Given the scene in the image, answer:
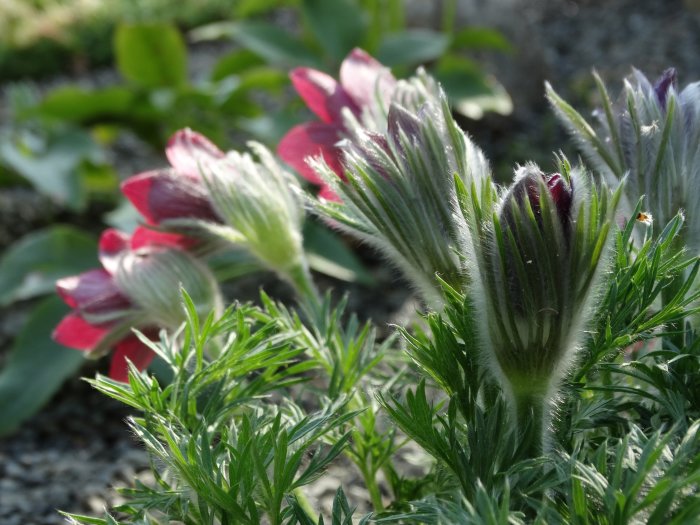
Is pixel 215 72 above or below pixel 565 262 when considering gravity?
below

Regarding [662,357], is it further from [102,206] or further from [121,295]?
[102,206]

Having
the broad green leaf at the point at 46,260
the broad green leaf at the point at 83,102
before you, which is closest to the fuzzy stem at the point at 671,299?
the broad green leaf at the point at 46,260

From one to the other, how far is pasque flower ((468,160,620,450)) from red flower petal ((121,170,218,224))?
1.15 ft

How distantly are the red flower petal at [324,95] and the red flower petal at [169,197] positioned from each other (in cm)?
12

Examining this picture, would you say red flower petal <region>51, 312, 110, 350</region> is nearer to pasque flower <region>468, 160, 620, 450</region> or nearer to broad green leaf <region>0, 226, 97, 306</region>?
pasque flower <region>468, 160, 620, 450</region>

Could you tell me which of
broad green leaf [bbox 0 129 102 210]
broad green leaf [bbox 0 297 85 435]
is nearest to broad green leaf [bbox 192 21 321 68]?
broad green leaf [bbox 0 129 102 210]

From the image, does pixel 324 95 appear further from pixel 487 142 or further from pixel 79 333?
pixel 487 142

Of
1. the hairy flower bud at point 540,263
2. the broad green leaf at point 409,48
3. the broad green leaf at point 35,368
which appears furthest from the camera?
the broad green leaf at point 409,48

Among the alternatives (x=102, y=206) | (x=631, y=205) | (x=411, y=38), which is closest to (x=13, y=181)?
(x=102, y=206)

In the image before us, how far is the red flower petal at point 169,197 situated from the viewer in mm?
769

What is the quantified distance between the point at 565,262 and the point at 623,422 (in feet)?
0.55

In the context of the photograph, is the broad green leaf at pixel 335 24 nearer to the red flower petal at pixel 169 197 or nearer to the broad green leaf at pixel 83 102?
the broad green leaf at pixel 83 102

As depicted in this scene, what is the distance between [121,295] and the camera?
79cm

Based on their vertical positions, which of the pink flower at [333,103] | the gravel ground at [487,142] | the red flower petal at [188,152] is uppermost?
the pink flower at [333,103]
